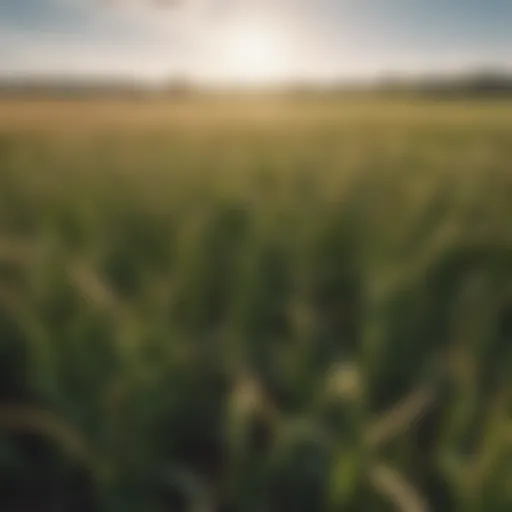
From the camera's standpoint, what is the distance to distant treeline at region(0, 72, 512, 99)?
471 mm

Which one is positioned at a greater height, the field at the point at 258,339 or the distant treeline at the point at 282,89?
the distant treeline at the point at 282,89

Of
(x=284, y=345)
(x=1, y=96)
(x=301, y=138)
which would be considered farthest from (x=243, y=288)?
(x=1, y=96)

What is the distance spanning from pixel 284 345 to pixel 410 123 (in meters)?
0.27

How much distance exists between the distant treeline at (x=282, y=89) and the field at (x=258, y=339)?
0.25 ft

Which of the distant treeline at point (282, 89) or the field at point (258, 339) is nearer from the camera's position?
the field at point (258, 339)

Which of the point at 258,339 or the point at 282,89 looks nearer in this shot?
the point at 258,339

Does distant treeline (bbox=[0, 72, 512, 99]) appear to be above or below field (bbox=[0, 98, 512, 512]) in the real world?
above

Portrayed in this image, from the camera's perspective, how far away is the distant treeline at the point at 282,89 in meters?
0.47

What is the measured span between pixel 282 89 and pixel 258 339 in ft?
0.75

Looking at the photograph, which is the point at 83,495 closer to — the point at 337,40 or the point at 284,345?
the point at 284,345

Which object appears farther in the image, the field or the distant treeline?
the distant treeline

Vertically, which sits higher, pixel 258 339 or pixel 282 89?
pixel 282 89

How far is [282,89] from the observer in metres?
0.46

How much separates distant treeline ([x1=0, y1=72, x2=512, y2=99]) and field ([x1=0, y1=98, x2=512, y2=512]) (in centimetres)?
8
